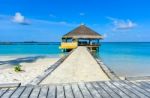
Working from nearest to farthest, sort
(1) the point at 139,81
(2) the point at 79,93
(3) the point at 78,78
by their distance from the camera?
(2) the point at 79,93
(1) the point at 139,81
(3) the point at 78,78

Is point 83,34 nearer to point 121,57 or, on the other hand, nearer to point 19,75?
point 121,57

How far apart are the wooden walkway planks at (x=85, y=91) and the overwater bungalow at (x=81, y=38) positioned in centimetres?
2085

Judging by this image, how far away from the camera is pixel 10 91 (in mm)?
3367

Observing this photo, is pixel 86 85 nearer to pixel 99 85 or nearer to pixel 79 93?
pixel 99 85

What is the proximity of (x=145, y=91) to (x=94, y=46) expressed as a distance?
73.3 ft

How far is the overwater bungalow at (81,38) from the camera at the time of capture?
24688mm

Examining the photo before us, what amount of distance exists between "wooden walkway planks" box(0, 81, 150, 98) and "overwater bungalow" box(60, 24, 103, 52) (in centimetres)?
2085

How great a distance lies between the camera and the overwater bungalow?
2469 cm

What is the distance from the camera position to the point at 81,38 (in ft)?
82.3

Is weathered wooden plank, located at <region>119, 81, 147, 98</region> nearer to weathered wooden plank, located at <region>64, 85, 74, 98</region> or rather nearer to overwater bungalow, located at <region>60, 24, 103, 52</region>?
weathered wooden plank, located at <region>64, 85, 74, 98</region>

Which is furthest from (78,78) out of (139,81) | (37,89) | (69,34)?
(69,34)

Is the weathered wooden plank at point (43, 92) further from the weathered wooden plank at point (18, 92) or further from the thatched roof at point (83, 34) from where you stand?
the thatched roof at point (83, 34)

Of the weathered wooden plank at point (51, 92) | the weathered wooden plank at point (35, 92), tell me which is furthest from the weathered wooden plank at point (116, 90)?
the weathered wooden plank at point (35, 92)

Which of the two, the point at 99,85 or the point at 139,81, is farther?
the point at 139,81
